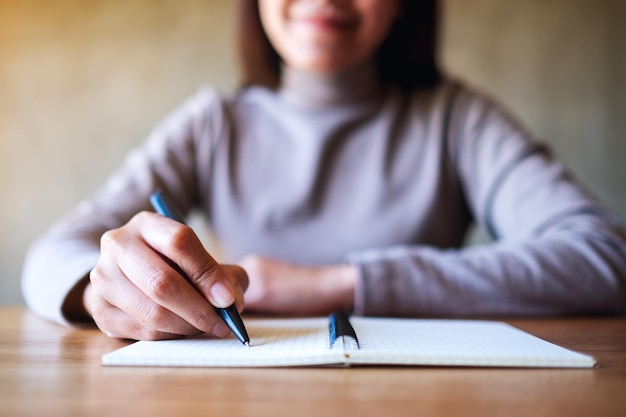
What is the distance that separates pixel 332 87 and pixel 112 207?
50cm

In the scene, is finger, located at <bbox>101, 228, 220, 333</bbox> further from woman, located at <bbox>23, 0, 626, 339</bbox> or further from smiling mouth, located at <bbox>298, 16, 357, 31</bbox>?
smiling mouth, located at <bbox>298, 16, 357, 31</bbox>

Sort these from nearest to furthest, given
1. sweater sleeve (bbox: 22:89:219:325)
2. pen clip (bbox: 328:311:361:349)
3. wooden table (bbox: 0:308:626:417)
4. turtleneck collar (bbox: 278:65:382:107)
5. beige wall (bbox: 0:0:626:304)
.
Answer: wooden table (bbox: 0:308:626:417) → pen clip (bbox: 328:311:361:349) → sweater sleeve (bbox: 22:89:219:325) → turtleneck collar (bbox: 278:65:382:107) → beige wall (bbox: 0:0:626:304)

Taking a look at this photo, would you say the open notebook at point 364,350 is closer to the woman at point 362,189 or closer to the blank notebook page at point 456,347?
the blank notebook page at point 456,347

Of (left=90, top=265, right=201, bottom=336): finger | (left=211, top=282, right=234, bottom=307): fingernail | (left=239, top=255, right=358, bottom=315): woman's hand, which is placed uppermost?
(left=211, top=282, right=234, bottom=307): fingernail

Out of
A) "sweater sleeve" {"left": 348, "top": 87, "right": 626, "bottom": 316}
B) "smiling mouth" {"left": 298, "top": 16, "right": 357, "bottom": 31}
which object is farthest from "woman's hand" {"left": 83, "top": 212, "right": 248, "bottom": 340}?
"smiling mouth" {"left": 298, "top": 16, "right": 357, "bottom": 31}

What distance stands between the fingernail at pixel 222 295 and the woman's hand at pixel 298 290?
0.25 metres

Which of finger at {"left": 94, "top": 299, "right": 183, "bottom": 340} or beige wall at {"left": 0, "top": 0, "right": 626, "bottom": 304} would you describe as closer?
finger at {"left": 94, "top": 299, "right": 183, "bottom": 340}

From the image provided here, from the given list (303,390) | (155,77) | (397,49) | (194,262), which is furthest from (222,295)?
(155,77)

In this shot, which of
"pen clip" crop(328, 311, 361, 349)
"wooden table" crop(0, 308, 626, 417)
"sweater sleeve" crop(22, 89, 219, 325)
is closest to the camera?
"wooden table" crop(0, 308, 626, 417)

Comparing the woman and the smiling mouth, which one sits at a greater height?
the smiling mouth

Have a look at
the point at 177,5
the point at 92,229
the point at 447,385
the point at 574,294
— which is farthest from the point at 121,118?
the point at 447,385

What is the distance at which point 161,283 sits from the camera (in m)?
0.46

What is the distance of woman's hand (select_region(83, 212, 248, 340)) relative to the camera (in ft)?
1.51

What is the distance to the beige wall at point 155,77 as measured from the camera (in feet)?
7.18
